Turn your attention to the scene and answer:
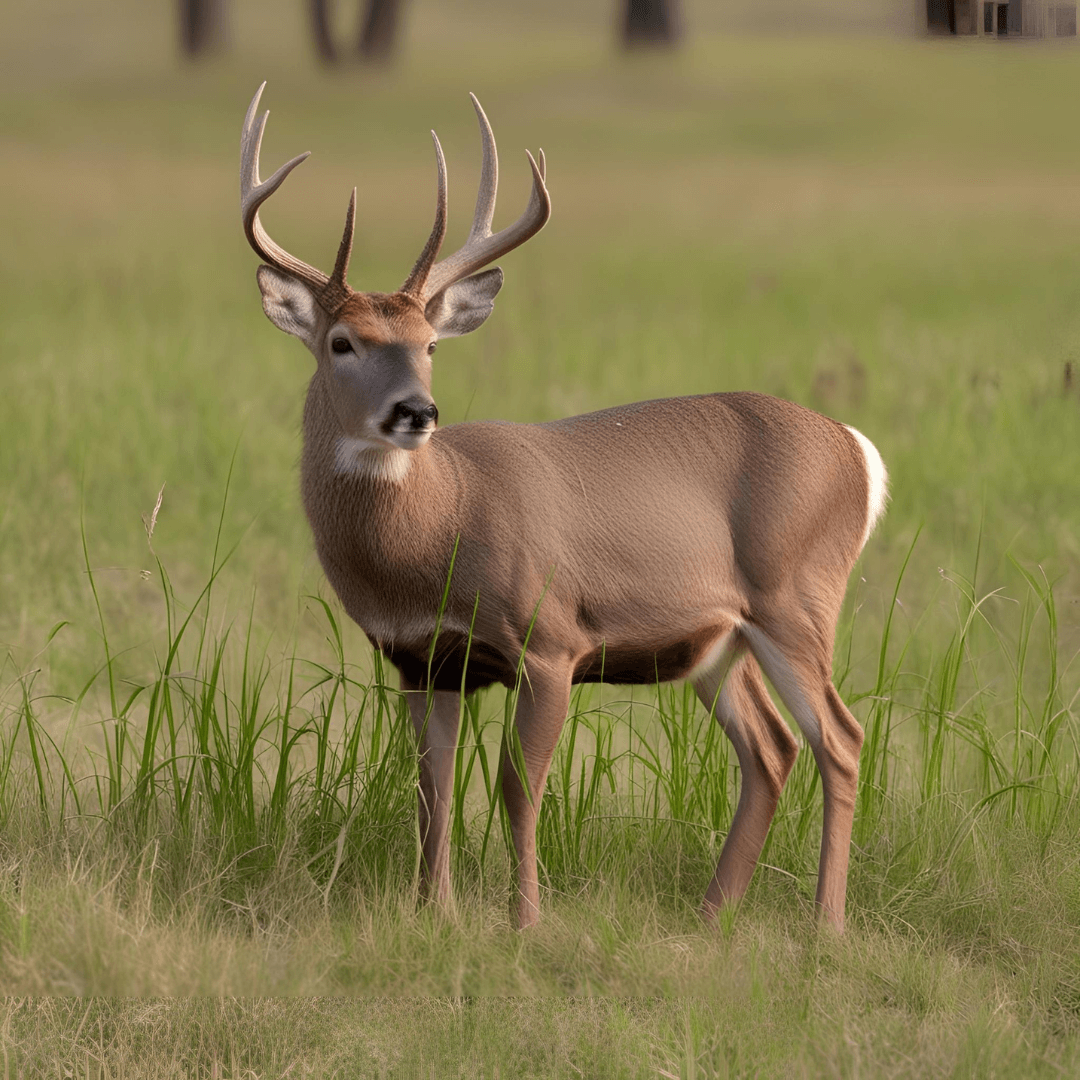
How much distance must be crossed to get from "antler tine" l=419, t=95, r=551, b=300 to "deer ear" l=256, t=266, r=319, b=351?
0.34m

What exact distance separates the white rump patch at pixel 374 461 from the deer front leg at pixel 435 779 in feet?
2.28

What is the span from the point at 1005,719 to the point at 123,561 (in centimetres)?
494

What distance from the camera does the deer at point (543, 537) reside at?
14.6 feet

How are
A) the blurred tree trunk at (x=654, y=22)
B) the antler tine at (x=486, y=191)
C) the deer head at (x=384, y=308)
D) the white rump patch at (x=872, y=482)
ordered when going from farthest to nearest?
the blurred tree trunk at (x=654, y=22), the white rump patch at (x=872, y=482), the antler tine at (x=486, y=191), the deer head at (x=384, y=308)

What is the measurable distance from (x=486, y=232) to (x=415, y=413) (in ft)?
2.65

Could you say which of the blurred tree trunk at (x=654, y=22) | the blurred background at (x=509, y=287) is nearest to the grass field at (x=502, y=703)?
the blurred background at (x=509, y=287)

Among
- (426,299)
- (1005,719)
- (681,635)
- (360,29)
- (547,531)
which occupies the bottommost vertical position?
(1005,719)

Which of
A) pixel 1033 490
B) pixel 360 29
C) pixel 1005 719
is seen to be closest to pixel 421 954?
pixel 1005 719

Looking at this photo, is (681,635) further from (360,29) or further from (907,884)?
(360,29)

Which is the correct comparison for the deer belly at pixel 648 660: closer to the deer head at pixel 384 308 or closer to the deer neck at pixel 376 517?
the deer neck at pixel 376 517

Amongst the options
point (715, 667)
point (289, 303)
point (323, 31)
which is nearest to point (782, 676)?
point (715, 667)

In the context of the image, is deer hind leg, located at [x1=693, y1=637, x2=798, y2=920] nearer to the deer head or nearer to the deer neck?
the deer neck

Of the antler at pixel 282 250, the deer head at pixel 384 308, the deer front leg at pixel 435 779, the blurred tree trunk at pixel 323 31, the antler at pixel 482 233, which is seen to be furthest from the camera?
the blurred tree trunk at pixel 323 31

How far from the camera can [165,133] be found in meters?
25.3
